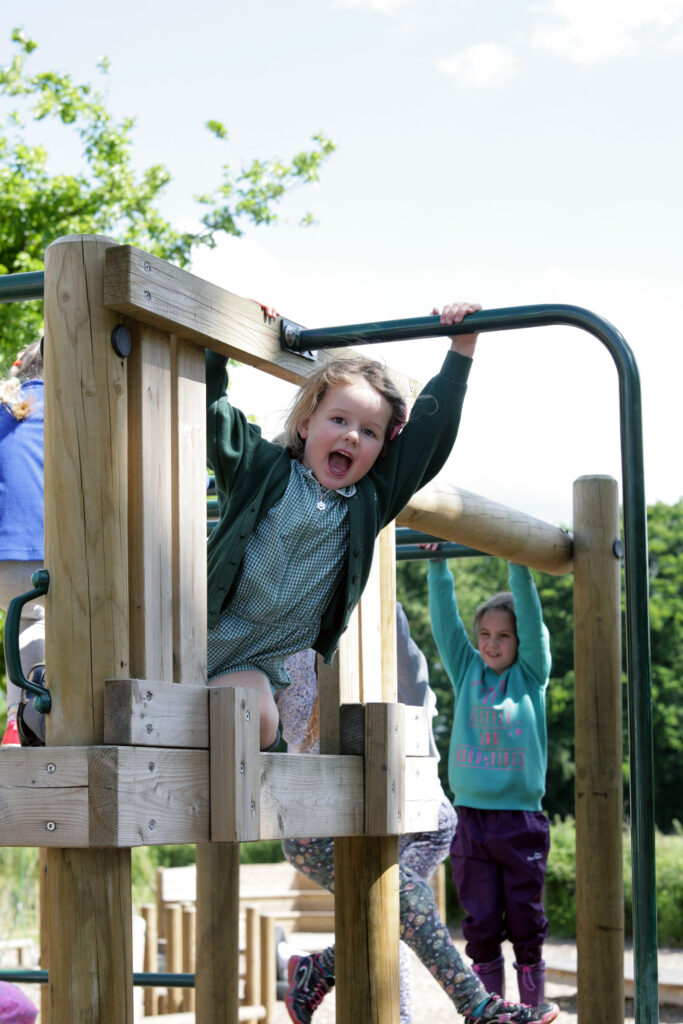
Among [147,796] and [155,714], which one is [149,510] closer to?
[155,714]

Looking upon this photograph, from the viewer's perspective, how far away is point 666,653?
13266 mm

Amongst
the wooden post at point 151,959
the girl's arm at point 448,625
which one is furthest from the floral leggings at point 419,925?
the wooden post at point 151,959

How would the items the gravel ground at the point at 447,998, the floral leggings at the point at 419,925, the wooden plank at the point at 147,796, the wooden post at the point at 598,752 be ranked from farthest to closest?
the gravel ground at the point at 447,998
the wooden post at the point at 598,752
the floral leggings at the point at 419,925
the wooden plank at the point at 147,796

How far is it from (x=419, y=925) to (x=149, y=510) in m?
1.85

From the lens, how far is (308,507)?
2.68 m

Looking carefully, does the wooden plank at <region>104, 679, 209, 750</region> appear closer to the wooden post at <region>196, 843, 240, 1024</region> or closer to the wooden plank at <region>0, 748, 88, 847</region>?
the wooden plank at <region>0, 748, 88, 847</region>

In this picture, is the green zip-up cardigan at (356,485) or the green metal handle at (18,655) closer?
the green metal handle at (18,655)

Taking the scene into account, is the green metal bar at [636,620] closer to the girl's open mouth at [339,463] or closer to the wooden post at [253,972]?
the girl's open mouth at [339,463]

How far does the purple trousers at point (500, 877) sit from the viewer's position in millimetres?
4824

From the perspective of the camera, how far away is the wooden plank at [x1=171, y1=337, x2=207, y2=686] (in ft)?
7.29

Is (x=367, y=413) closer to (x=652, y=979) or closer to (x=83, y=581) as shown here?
(x=83, y=581)

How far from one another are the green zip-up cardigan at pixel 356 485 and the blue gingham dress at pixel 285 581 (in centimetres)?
3

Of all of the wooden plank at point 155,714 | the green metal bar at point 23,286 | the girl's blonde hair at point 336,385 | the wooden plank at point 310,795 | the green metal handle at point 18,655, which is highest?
the green metal bar at point 23,286

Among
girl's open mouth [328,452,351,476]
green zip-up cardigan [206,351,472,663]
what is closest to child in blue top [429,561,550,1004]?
green zip-up cardigan [206,351,472,663]
